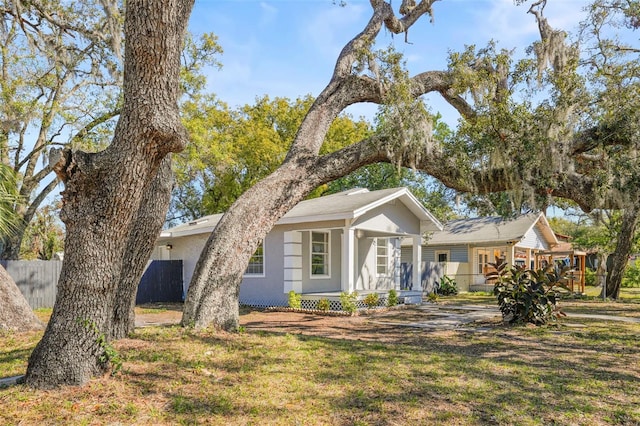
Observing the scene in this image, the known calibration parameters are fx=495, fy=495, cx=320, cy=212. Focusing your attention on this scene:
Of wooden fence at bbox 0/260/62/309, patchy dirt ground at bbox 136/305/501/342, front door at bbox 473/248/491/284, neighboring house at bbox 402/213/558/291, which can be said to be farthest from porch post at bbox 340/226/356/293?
front door at bbox 473/248/491/284

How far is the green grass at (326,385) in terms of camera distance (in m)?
4.12

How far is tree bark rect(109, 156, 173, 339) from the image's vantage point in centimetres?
622

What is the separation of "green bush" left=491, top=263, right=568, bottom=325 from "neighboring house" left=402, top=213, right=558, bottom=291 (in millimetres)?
11628

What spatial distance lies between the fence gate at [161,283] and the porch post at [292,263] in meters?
5.82

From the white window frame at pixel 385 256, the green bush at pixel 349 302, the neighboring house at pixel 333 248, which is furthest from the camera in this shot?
the white window frame at pixel 385 256

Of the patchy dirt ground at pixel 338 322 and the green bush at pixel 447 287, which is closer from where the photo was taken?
the patchy dirt ground at pixel 338 322

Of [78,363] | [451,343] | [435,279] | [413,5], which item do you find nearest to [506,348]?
[451,343]

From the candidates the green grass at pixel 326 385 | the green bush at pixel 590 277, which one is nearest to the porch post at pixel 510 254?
the green bush at pixel 590 277

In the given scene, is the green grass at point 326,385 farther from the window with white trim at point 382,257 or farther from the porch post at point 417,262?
the window with white trim at point 382,257

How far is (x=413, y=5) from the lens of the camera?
11.6 metres

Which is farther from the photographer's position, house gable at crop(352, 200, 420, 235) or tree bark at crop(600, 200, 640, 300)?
tree bark at crop(600, 200, 640, 300)

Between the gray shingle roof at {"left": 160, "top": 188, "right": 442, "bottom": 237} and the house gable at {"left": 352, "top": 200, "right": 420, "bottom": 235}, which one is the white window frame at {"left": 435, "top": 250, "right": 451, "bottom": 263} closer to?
the gray shingle roof at {"left": 160, "top": 188, "right": 442, "bottom": 237}

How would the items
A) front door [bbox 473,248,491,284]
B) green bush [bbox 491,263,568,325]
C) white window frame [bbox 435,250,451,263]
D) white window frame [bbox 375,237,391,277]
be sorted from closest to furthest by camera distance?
1. green bush [bbox 491,263,568,325]
2. white window frame [bbox 375,237,391,277]
3. front door [bbox 473,248,491,284]
4. white window frame [bbox 435,250,451,263]

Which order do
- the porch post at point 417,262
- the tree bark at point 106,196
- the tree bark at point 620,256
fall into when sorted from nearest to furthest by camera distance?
the tree bark at point 106,196 < the porch post at point 417,262 < the tree bark at point 620,256
